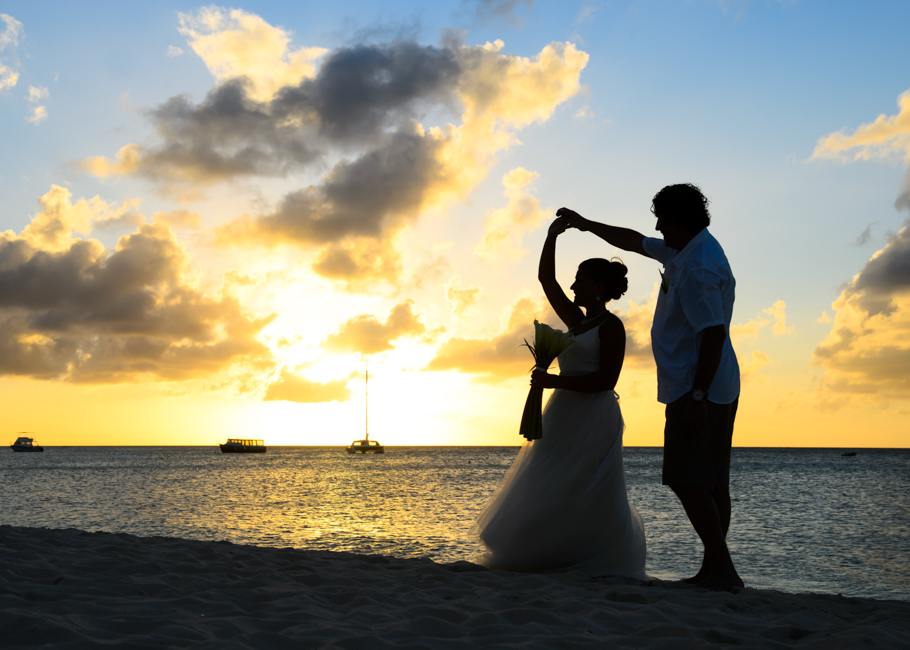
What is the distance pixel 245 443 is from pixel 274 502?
363 feet

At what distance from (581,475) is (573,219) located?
1.86 m

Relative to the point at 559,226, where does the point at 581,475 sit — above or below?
below

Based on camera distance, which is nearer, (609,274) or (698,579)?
(698,579)

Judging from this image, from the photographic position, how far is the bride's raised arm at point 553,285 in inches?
182

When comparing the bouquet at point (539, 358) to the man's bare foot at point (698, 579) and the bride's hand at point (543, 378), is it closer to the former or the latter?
the bride's hand at point (543, 378)

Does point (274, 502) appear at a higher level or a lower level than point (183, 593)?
lower

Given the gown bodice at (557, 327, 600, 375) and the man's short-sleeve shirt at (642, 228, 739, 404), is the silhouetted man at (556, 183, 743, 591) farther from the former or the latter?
the gown bodice at (557, 327, 600, 375)

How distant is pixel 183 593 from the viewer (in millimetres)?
3289

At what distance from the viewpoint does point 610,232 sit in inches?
173

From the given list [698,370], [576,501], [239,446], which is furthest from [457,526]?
[239,446]

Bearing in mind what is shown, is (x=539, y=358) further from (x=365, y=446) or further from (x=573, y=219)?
(x=365, y=446)

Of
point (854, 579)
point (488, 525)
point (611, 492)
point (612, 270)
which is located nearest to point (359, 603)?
point (488, 525)

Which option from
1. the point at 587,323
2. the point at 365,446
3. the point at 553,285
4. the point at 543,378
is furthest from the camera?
the point at 365,446

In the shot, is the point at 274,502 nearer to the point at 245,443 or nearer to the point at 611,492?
the point at 611,492
